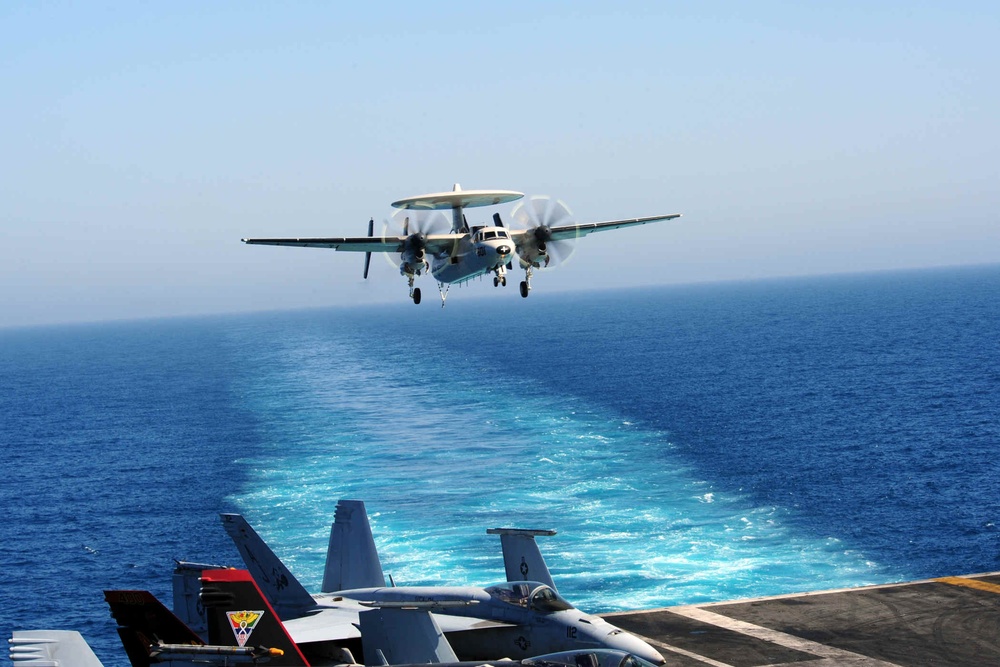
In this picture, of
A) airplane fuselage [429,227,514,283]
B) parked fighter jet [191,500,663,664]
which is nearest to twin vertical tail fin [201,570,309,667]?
parked fighter jet [191,500,663,664]

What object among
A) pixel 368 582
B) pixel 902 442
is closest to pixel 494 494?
pixel 368 582

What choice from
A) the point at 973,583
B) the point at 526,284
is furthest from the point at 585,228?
the point at 973,583

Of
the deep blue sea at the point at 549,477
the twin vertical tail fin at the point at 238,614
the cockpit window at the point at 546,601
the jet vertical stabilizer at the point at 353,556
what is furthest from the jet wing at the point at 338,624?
the deep blue sea at the point at 549,477

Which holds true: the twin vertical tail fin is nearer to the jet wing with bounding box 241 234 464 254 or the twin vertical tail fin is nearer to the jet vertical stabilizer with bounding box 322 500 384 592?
the jet vertical stabilizer with bounding box 322 500 384 592

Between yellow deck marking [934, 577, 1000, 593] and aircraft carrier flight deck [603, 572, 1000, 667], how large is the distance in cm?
4

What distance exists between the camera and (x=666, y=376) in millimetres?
130750

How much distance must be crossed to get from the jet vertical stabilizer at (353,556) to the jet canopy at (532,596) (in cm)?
915

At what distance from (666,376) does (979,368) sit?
39831mm

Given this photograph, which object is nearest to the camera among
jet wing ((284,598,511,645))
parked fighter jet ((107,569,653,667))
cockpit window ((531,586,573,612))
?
parked fighter jet ((107,569,653,667))

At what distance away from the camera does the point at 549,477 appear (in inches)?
2813

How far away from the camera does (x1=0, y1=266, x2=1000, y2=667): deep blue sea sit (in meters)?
53.8

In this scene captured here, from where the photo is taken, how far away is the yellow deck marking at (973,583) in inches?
1628

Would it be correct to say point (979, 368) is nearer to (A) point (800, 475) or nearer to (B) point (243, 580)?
(A) point (800, 475)

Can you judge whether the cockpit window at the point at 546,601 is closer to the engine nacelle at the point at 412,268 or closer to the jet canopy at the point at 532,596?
the jet canopy at the point at 532,596
